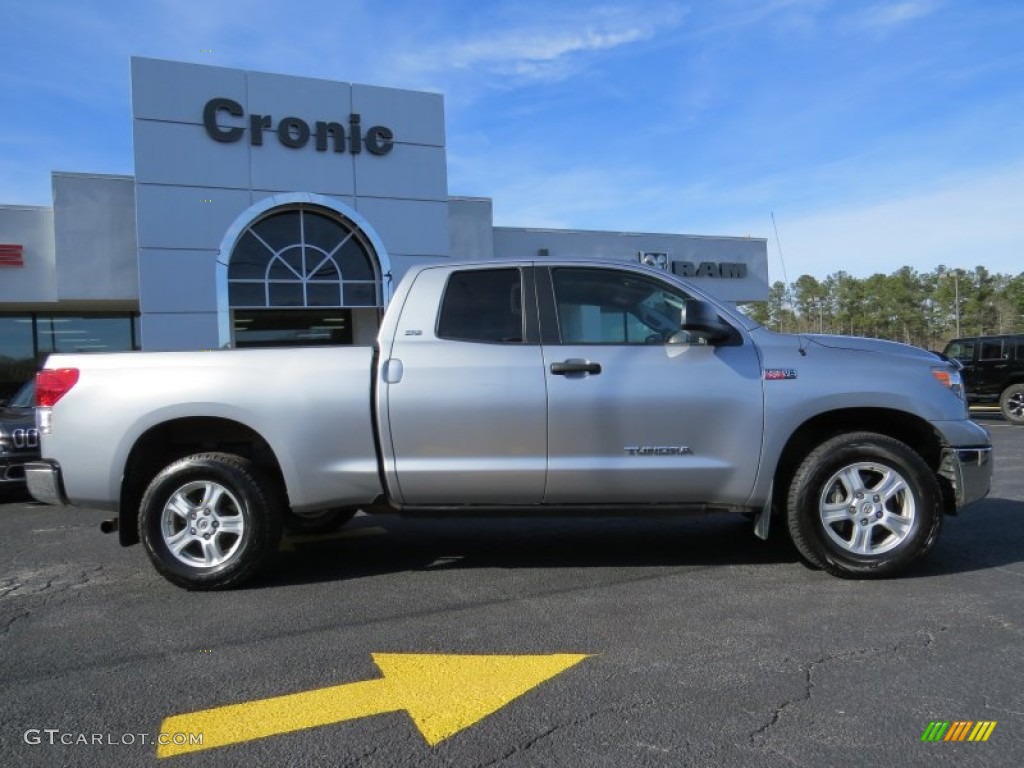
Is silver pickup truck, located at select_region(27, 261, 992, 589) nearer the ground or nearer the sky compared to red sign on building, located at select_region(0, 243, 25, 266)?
nearer the ground

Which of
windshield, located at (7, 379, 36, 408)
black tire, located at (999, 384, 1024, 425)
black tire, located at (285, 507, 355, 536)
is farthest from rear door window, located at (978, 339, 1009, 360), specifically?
windshield, located at (7, 379, 36, 408)

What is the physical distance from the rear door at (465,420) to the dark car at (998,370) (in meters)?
14.7

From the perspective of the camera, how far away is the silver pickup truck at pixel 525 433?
173 inches

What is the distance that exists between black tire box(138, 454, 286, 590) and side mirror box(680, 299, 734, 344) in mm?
2662

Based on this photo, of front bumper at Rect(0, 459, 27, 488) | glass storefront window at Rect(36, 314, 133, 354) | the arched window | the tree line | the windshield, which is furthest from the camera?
the tree line

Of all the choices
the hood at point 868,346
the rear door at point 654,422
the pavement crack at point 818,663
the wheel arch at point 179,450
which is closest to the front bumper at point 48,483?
the wheel arch at point 179,450

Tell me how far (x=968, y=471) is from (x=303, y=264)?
14745 mm

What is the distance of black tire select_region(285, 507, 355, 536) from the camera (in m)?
5.34

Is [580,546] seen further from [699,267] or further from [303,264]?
[699,267]

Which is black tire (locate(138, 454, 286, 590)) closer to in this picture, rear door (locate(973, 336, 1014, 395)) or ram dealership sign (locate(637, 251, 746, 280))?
rear door (locate(973, 336, 1014, 395))

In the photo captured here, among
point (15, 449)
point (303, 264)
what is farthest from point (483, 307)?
point (303, 264)

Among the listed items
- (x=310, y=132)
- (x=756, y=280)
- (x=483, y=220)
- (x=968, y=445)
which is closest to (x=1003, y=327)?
(x=756, y=280)

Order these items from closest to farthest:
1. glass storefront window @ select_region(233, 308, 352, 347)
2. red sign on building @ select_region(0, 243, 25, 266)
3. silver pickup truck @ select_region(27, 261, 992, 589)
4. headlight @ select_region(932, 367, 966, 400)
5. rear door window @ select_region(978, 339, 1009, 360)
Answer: silver pickup truck @ select_region(27, 261, 992, 589), headlight @ select_region(932, 367, 966, 400), rear door window @ select_region(978, 339, 1009, 360), red sign on building @ select_region(0, 243, 25, 266), glass storefront window @ select_region(233, 308, 352, 347)

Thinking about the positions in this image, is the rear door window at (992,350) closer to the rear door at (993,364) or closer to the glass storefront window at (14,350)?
the rear door at (993,364)
